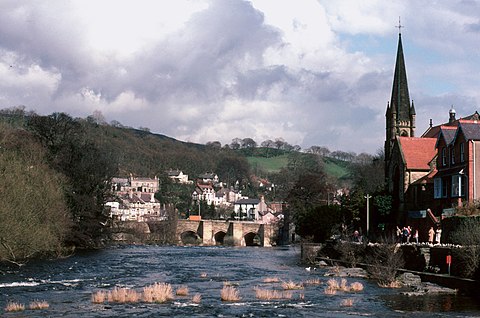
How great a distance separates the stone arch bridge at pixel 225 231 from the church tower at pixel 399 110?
123ft

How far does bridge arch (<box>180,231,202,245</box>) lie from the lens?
129m

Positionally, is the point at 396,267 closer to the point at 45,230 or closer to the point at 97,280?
the point at 97,280

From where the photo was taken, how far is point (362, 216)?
232 ft

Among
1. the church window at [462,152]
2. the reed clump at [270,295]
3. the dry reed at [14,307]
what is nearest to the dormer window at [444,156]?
the church window at [462,152]

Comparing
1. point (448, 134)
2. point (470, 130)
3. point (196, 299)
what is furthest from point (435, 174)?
point (196, 299)

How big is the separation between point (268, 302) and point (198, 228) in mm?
100285

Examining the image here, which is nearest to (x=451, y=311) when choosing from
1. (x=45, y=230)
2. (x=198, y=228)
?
(x=45, y=230)

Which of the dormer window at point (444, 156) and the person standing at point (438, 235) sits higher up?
the dormer window at point (444, 156)

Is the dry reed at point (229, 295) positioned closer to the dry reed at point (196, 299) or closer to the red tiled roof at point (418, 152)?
the dry reed at point (196, 299)

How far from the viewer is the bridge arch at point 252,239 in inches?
5221

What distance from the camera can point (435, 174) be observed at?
61344mm

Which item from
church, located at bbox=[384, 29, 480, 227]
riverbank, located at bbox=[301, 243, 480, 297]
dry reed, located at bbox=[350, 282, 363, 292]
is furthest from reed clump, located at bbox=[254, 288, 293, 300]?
church, located at bbox=[384, 29, 480, 227]

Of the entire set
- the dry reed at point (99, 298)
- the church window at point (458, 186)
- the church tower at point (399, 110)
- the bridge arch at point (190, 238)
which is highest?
the church tower at point (399, 110)

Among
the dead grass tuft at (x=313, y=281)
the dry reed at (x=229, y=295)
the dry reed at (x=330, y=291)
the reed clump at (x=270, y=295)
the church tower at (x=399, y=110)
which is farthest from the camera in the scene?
the church tower at (x=399, y=110)
